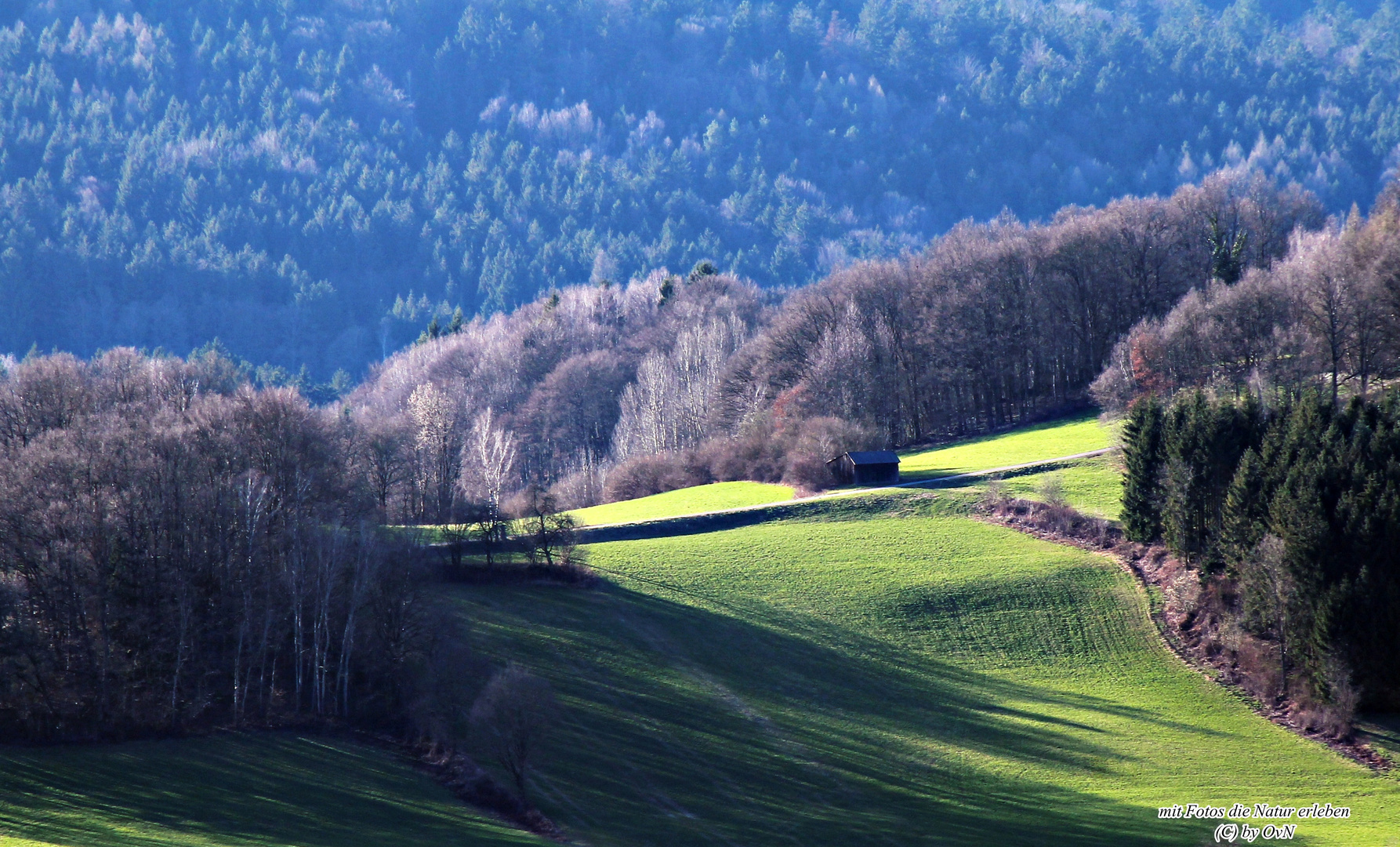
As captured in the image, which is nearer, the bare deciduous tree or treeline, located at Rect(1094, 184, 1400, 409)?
the bare deciduous tree

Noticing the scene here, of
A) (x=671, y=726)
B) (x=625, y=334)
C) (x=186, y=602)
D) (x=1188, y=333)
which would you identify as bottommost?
(x=671, y=726)

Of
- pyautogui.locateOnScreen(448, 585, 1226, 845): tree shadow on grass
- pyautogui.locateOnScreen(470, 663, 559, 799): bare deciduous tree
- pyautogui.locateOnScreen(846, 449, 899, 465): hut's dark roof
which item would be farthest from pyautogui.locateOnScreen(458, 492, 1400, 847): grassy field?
pyautogui.locateOnScreen(846, 449, 899, 465): hut's dark roof

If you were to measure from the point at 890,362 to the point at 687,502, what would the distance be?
2433 centimetres

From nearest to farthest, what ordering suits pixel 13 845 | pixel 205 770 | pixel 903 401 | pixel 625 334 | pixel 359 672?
pixel 13 845 < pixel 205 770 < pixel 359 672 < pixel 903 401 < pixel 625 334

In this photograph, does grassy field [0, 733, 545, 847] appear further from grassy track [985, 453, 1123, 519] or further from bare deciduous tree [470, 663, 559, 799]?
grassy track [985, 453, 1123, 519]

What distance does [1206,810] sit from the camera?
34.6 m

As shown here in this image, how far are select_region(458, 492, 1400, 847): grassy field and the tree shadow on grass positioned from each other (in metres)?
0.10

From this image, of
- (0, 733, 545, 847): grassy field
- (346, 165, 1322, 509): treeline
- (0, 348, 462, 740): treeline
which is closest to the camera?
(0, 733, 545, 847): grassy field

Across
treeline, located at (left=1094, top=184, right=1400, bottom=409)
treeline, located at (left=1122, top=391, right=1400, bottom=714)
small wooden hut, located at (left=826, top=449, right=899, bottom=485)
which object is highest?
treeline, located at (left=1094, top=184, right=1400, bottom=409)

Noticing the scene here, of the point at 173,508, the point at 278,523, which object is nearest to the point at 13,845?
the point at 173,508

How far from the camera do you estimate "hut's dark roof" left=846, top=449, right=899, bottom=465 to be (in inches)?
2623

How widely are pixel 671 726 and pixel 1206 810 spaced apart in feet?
55.5

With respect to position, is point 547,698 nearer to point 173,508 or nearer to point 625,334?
point 173,508

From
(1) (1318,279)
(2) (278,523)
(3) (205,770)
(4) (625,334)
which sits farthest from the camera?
(4) (625,334)
